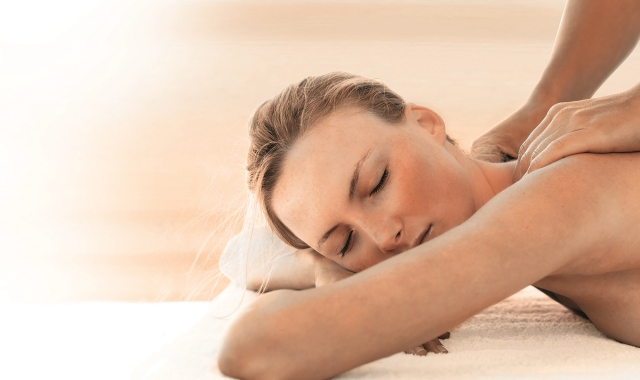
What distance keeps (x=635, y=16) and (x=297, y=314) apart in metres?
1.15

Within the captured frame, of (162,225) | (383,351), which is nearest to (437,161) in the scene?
(383,351)

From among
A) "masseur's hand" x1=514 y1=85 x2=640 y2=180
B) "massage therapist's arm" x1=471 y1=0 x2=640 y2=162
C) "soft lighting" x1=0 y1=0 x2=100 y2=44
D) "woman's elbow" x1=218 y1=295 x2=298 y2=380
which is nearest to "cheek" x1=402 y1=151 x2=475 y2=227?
"masseur's hand" x1=514 y1=85 x2=640 y2=180

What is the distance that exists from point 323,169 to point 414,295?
318mm

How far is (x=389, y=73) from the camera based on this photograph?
263cm

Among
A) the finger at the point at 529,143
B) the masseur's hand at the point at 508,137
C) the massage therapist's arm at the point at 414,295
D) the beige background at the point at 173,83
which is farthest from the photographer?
the beige background at the point at 173,83

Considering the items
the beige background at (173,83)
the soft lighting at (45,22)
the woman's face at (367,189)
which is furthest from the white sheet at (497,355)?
the soft lighting at (45,22)

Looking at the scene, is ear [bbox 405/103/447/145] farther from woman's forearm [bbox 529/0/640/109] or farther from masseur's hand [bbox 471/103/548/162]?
woman's forearm [bbox 529/0/640/109]

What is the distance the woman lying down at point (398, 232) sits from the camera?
0.69m

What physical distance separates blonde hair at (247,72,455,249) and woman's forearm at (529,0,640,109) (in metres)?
0.54

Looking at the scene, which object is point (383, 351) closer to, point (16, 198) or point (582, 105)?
point (582, 105)

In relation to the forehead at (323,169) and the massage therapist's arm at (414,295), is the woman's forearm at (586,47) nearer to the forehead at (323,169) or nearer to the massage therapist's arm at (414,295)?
the forehead at (323,169)

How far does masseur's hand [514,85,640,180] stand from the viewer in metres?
0.85

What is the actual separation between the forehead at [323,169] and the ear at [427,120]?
114 millimetres

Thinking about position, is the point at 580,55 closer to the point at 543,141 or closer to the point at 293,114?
the point at 543,141
